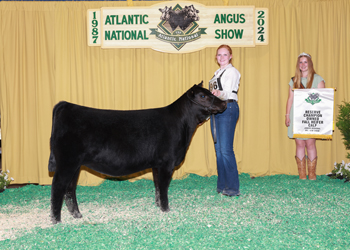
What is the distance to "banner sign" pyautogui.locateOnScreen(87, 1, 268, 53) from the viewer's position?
5348mm

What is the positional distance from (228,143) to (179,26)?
2.44 meters

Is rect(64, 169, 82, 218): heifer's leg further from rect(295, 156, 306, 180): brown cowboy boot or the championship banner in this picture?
rect(295, 156, 306, 180): brown cowboy boot

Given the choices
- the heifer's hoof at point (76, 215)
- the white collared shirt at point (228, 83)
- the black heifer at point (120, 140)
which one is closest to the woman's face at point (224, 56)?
the white collared shirt at point (228, 83)

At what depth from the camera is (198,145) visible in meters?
5.58

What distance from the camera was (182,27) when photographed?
5.38 metres

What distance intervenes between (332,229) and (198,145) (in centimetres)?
291

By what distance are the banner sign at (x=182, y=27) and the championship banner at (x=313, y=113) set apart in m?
1.32

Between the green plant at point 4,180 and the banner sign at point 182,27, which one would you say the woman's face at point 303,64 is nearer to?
the banner sign at point 182,27

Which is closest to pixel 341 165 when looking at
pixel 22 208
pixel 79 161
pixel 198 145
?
pixel 198 145

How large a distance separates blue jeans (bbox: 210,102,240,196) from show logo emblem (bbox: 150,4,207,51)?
6.20 feet

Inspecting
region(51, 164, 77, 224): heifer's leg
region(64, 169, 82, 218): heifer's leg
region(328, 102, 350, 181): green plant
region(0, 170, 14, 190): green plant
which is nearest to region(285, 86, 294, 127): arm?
region(328, 102, 350, 181): green plant

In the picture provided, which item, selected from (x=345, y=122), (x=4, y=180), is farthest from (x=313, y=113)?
(x=4, y=180)

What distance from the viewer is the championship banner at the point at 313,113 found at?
4766 millimetres

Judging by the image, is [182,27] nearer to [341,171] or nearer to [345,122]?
[345,122]
